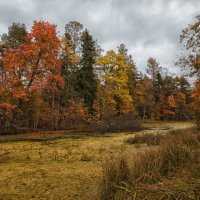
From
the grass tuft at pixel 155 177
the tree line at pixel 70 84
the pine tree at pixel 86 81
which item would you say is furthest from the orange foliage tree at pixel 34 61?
the grass tuft at pixel 155 177

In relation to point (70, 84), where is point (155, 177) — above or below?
below

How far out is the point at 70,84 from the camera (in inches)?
1061

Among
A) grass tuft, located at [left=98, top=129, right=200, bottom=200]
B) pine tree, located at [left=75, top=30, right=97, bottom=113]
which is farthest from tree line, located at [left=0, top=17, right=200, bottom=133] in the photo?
grass tuft, located at [left=98, top=129, right=200, bottom=200]

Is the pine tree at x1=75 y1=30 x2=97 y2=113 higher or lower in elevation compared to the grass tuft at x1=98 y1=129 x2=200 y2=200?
higher

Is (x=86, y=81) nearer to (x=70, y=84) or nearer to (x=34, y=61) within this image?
(x=70, y=84)

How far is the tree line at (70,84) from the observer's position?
17203mm

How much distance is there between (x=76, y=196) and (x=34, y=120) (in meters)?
18.1

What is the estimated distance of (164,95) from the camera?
4384 centimetres

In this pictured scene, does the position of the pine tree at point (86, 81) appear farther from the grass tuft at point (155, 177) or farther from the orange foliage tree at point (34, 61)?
the grass tuft at point (155, 177)

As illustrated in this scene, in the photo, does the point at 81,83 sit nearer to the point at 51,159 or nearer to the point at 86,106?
the point at 86,106

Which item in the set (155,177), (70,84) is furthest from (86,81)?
(155,177)

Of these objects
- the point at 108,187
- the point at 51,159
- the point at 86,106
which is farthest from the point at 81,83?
the point at 108,187

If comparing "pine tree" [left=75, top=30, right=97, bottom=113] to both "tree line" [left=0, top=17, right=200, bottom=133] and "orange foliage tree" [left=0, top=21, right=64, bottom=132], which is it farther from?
"orange foliage tree" [left=0, top=21, right=64, bottom=132]

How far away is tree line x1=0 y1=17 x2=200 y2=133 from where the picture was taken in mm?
17203
